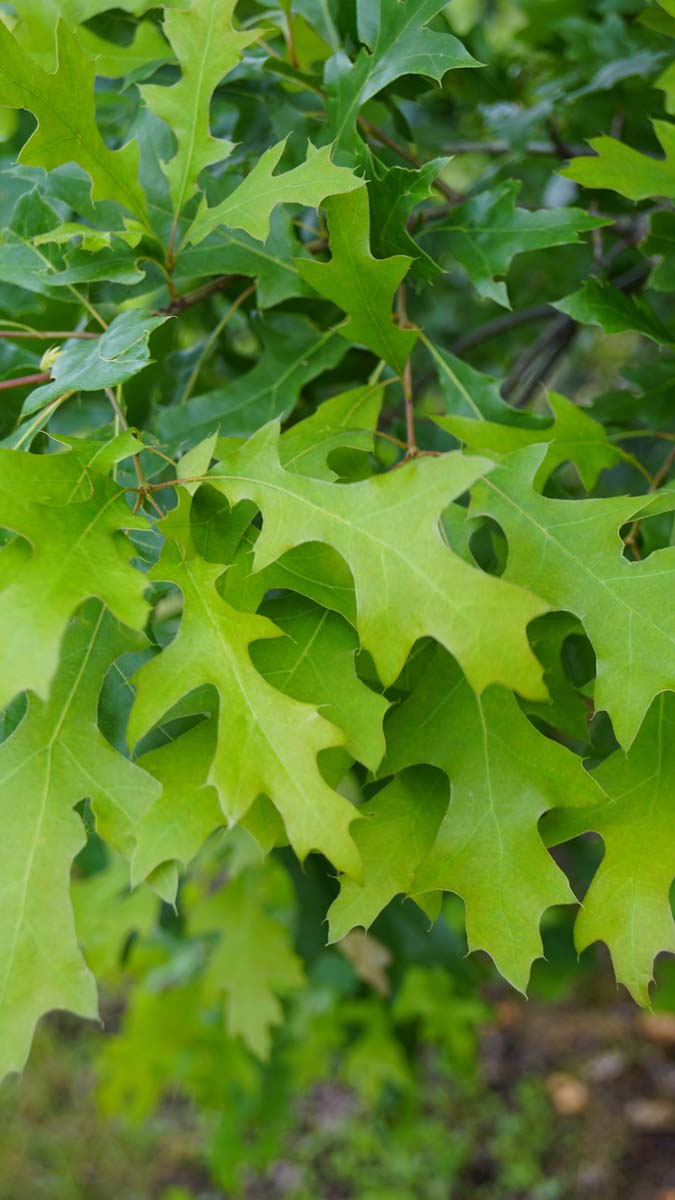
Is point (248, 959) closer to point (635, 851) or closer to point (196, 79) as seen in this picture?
point (635, 851)

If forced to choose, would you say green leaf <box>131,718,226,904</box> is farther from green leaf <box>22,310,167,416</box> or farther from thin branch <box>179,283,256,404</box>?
thin branch <box>179,283,256,404</box>

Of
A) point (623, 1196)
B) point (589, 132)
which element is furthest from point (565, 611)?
point (623, 1196)

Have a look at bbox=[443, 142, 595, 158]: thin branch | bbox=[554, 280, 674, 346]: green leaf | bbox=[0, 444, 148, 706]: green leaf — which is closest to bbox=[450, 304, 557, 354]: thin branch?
Answer: bbox=[443, 142, 595, 158]: thin branch

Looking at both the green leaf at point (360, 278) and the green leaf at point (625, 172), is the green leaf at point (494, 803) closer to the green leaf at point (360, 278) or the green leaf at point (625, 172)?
the green leaf at point (360, 278)

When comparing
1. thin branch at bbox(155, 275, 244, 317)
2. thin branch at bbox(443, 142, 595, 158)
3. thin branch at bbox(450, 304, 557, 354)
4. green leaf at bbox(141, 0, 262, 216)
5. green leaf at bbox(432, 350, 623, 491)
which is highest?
green leaf at bbox(141, 0, 262, 216)

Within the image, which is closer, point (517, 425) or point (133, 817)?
point (133, 817)

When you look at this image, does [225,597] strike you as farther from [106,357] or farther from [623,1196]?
[623,1196]

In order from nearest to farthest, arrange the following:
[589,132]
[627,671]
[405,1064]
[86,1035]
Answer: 1. [627,671]
2. [589,132]
3. [405,1064]
4. [86,1035]
